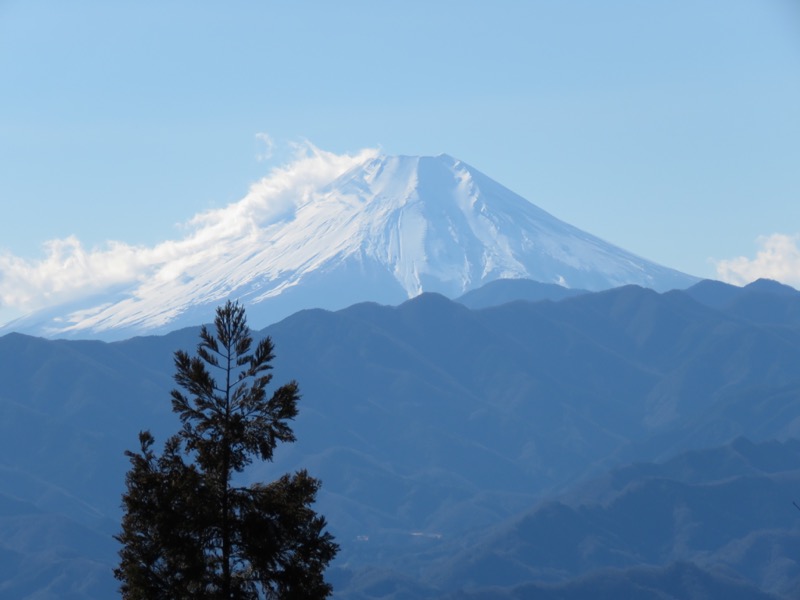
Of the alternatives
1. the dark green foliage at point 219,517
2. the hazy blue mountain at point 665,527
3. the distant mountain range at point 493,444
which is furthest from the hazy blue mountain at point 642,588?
the dark green foliage at point 219,517

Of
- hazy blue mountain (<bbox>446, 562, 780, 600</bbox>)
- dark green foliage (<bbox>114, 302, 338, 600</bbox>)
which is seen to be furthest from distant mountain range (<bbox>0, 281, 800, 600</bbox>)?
dark green foliage (<bbox>114, 302, 338, 600</bbox>)

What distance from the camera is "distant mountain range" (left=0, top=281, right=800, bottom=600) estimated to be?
115 m

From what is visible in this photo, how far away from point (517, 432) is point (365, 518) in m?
29.7

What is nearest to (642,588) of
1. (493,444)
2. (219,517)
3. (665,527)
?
(665,527)

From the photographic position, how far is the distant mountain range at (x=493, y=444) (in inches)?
4537

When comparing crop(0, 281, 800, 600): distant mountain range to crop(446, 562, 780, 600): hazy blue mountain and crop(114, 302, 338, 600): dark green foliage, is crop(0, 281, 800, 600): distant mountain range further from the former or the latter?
crop(114, 302, 338, 600): dark green foliage

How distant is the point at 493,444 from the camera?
161 meters

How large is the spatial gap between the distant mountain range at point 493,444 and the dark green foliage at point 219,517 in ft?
277

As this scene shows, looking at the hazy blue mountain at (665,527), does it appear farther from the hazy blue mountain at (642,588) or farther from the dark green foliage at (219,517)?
the dark green foliage at (219,517)

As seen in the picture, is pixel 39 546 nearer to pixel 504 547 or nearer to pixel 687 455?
pixel 504 547

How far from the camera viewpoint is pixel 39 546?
115 metres

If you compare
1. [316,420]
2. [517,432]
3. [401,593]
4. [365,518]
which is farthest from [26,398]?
[401,593]

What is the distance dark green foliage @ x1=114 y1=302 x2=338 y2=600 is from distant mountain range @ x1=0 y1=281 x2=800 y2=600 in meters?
84.3

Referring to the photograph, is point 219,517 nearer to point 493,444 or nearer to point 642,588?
point 642,588
